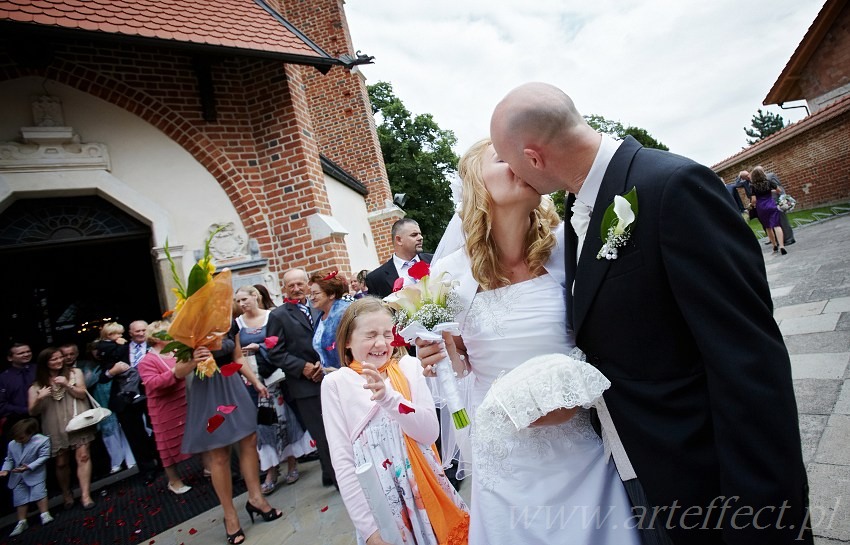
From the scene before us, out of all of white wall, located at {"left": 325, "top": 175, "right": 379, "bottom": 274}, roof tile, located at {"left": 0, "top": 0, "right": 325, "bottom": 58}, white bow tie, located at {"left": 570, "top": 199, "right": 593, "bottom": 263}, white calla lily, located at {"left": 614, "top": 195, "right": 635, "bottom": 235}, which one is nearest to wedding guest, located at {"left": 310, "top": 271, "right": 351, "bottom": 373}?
white bow tie, located at {"left": 570, "top": 199, "right": 593, "bottom": 263}

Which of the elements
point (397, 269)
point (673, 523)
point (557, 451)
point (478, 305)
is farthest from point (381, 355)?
point (397, 269)

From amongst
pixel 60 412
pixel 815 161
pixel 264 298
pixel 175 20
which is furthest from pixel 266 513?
pixel 815 161

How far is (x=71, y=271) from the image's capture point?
1047 centimetres

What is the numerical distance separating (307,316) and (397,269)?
44.6 inches

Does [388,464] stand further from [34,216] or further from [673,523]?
[34,216]

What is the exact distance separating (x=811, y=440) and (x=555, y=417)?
2278 millimetres

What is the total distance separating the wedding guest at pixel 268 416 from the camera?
17.1ft

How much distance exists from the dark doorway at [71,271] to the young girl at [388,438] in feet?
17.8

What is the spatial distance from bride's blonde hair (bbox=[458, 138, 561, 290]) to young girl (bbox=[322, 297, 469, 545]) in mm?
724

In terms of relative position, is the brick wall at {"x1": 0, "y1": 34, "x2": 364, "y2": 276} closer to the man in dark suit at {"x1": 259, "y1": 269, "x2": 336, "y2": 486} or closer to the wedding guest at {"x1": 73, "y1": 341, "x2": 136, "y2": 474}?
the man in dark suit at {"x1": 259, "y1": 269, "x2": 336, "y2": 486}

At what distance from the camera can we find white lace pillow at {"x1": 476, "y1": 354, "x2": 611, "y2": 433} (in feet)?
4.45

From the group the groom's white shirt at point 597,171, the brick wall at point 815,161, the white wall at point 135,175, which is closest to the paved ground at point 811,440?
the groom's white shirt at point 597,171

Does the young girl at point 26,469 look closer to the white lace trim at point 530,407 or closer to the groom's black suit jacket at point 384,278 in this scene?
the groom's black suit jacket at point 384,278

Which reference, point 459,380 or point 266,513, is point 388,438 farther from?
point 266,513
